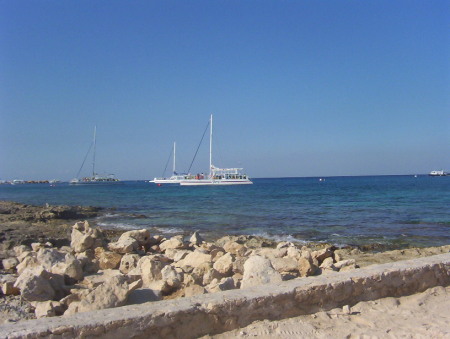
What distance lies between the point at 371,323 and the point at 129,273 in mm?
3460

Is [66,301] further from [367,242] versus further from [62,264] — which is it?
[367,242]

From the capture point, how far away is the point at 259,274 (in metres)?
4.38

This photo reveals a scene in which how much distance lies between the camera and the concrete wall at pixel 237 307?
9.19 ft

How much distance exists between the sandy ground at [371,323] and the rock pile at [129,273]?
2.82 feet

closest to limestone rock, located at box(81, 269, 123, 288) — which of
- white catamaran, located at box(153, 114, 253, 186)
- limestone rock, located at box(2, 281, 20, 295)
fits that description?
limestone rock, located at box(2, 281, 20, 295)

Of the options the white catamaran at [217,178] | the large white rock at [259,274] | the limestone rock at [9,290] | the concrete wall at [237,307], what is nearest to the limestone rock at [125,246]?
the limestone rock at [9,290]

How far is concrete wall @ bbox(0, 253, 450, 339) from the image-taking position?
2.80 meters

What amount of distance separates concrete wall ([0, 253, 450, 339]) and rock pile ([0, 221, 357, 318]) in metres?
0.69

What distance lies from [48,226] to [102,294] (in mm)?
12979

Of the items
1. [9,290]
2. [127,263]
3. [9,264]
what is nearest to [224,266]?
[127,263]

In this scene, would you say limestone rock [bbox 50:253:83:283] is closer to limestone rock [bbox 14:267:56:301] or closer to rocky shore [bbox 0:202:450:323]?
rocky shore [bbox 0:202:450:323]

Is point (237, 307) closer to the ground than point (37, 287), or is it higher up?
higher up

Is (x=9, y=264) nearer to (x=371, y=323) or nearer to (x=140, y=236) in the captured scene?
(x=140, y=236)

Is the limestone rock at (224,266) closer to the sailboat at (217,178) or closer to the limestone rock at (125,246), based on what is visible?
the limestone rock at (125,246)
